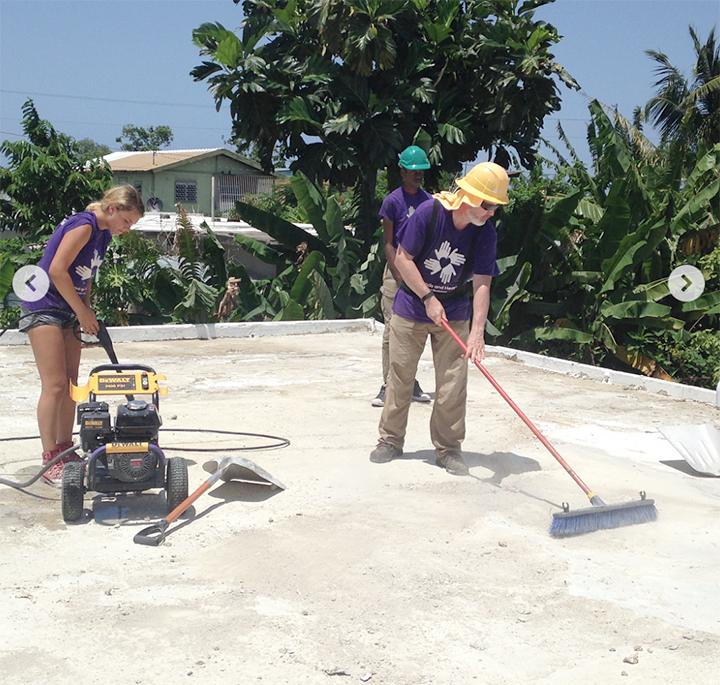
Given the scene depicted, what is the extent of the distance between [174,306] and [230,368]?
4298mm

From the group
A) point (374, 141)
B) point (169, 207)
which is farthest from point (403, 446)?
point (169, 207)

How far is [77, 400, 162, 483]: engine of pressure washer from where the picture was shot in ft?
16.6

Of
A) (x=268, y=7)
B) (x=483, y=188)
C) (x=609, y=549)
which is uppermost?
(x=268, y=7)

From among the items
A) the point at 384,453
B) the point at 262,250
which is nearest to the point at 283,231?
the point at 262,250

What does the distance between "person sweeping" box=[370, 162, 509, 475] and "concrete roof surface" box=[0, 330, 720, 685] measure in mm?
283

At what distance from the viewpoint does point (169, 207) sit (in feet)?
162

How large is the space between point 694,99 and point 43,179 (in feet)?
71.4

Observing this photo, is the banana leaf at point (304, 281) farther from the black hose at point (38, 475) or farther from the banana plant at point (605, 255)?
the black hose at point (38, 475)

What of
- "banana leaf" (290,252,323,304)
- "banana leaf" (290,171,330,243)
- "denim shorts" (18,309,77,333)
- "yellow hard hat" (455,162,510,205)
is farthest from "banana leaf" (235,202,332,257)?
"denim shorts" (18,309,77,333)

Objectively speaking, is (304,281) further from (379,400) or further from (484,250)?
(484,250)

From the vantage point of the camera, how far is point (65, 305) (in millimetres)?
5664

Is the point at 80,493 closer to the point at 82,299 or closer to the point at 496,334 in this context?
the point at 82,299

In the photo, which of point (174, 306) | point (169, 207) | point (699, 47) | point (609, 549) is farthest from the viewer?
point (169, 207)

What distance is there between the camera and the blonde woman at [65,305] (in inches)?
217
